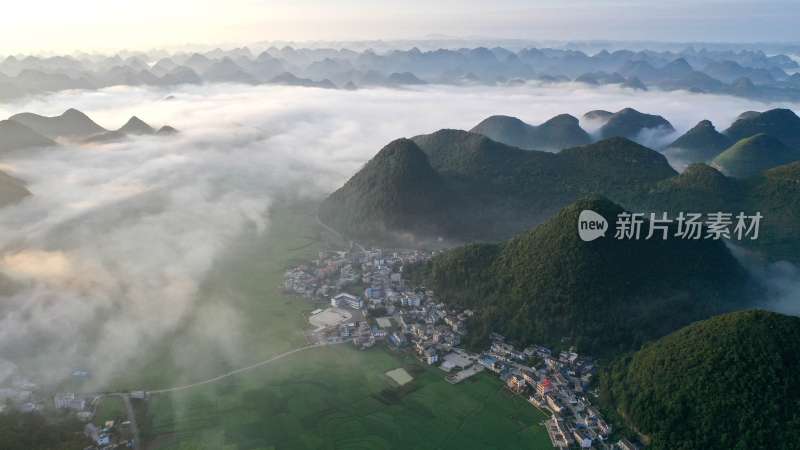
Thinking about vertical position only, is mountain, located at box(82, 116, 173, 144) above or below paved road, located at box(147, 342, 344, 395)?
above

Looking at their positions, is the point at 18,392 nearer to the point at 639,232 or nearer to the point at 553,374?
the point at 553,374

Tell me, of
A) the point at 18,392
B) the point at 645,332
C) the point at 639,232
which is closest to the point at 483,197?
the point at 639,232

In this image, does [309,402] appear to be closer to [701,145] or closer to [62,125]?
[62,125]

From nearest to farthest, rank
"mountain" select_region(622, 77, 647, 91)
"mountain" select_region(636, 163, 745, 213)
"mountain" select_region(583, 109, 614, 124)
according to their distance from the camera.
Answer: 1. "mountain" select_region(636, 163, 745, 213)
2. "mountain" select_region(583, 109, 614, 124)
3. "mountain" select_region(622, 77, 647, 91)

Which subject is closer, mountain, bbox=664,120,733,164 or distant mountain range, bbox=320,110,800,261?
distant mountain range, bbox=320,110,800,261

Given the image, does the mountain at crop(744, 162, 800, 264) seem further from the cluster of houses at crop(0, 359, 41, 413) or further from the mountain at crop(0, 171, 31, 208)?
the mountain at crop(0, 171, 31, 208)

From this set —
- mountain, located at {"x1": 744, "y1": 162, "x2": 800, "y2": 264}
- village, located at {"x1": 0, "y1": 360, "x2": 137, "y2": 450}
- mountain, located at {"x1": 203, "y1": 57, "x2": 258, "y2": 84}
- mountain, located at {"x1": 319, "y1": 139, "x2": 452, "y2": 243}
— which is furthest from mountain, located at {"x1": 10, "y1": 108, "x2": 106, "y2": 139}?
mountain, located at {"x1": 744, "y1": 162, "x2": 800, "y2": 264}

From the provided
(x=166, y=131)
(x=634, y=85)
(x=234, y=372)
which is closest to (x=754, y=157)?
(x=234, y=372)

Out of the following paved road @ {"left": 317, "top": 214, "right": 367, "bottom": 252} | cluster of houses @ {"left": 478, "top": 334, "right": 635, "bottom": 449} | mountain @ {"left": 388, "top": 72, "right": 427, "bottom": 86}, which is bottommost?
paved road @ {"left": 317, "top": 214, "right": 367, "bottom": 252}
